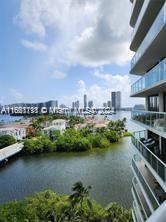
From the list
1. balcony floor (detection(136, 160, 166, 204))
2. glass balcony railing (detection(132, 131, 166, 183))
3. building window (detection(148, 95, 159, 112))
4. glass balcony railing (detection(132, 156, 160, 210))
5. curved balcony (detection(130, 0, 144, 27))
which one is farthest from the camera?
curved balcony (detection(130, 0, 144, 27))

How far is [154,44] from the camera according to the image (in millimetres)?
10430

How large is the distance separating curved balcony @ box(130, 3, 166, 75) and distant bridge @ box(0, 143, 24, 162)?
42148 mm

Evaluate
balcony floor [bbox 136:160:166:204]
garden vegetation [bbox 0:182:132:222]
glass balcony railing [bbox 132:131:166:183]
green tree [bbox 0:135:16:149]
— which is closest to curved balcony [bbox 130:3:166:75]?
glass balcony railing [bbox 132:131:166:183]

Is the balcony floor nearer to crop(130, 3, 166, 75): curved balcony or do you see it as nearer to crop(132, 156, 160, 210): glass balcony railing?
crop(132, 156, 160, 210): glass balcony railing

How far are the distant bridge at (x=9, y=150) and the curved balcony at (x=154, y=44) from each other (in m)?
42.1

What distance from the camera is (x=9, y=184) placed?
37125 millimetres

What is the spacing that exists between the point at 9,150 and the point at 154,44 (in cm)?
5092

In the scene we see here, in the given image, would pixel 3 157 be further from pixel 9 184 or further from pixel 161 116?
pixel 161 116

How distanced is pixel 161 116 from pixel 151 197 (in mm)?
3380

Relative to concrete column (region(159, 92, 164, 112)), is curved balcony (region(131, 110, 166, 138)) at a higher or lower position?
lower

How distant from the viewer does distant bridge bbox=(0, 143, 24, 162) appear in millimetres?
52459

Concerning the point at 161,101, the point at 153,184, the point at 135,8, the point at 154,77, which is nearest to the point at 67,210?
the point at 153,184

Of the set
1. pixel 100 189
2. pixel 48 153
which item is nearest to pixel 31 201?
pixel 100 189

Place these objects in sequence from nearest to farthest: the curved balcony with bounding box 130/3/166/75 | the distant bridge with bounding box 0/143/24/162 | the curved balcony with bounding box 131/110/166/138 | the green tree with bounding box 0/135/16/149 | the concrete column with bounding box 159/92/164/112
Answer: the curved balcony with bounding box 130/3/166/75, the curved balcony with bounding box 131/110/166/138, the concrete column with bounding box 159/92/164/112, the distant bridge with bounding box 0/143/24/162, the green tree with bounding box 0/135/16/149
